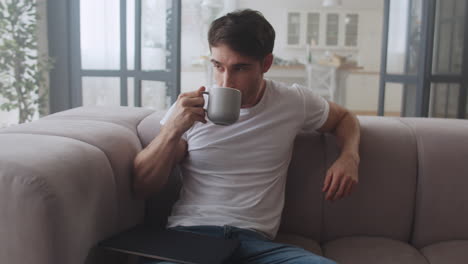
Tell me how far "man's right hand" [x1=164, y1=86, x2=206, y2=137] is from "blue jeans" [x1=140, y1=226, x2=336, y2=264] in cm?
29

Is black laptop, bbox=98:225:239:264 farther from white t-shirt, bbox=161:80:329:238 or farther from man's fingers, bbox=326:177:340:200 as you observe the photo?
man's fingers, bbox=326:177:340:200

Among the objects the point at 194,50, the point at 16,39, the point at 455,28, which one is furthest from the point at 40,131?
the point at 194,50

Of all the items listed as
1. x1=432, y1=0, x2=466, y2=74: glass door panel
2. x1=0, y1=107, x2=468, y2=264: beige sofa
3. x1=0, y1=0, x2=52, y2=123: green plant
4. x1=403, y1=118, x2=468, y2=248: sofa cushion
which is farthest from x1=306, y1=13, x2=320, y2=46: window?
x1=403, y1=118, x2=468, y2=248: sofa cushion

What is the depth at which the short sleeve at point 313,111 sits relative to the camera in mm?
1492

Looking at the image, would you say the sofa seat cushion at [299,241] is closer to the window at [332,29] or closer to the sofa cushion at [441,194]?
the sofa cushion at [441,194]

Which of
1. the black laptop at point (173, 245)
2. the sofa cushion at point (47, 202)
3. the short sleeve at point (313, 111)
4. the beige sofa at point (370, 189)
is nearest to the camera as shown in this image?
the sofa cushion at point (47, 202)

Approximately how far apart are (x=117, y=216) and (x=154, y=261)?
177mm

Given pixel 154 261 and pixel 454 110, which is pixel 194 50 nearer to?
pixel 454 110

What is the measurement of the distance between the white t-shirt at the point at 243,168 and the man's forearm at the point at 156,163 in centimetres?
12

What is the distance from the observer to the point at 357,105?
26.7ft

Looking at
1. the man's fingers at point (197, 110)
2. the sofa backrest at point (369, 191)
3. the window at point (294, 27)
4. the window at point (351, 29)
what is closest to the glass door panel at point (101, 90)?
the sofa backrest at point (369, 191)

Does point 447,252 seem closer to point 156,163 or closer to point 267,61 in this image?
point 267,61

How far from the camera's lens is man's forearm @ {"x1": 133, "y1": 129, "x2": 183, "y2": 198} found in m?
1.28

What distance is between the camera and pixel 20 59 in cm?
340
